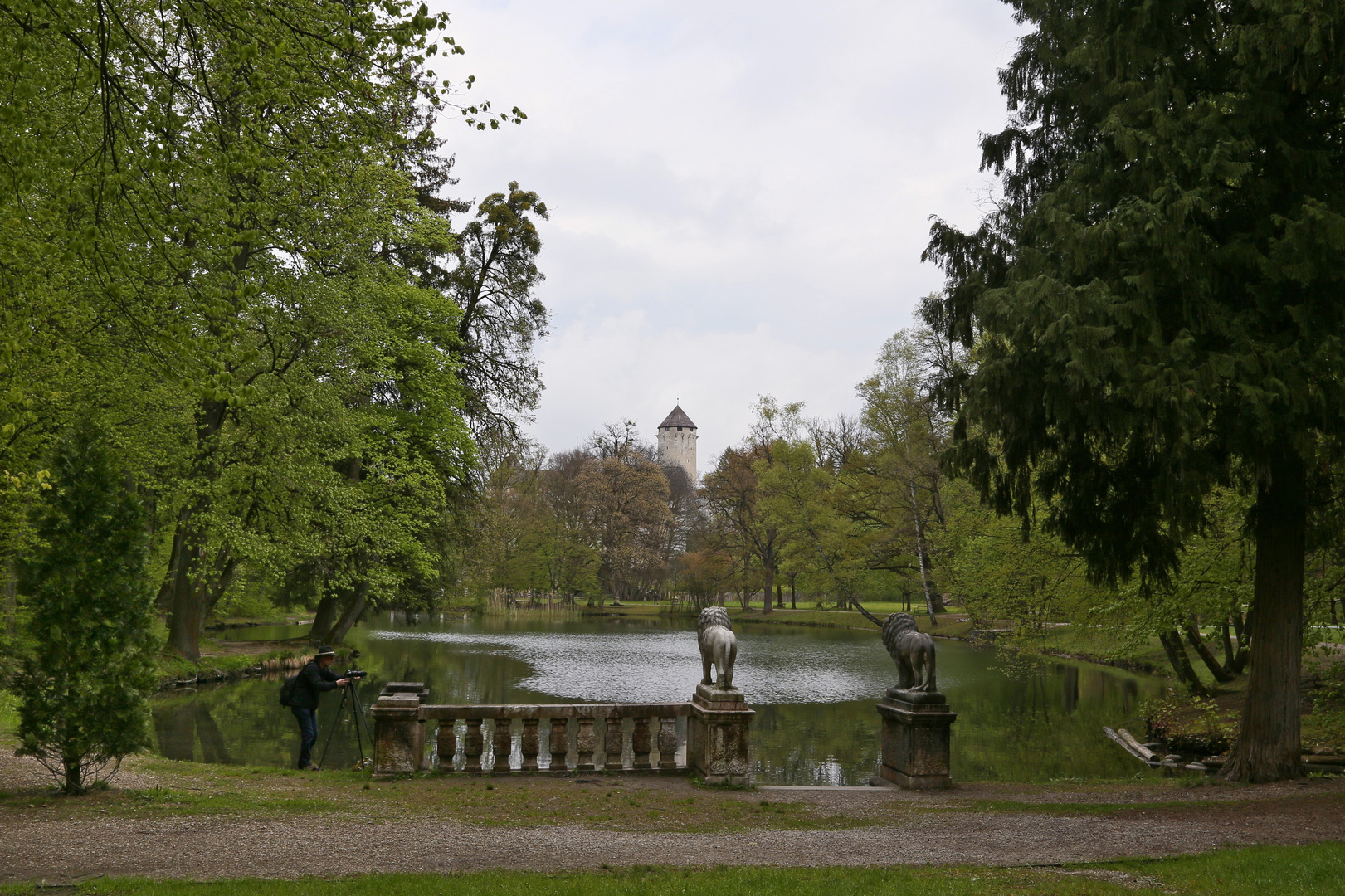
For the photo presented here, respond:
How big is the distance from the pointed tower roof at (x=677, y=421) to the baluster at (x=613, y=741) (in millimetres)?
86724

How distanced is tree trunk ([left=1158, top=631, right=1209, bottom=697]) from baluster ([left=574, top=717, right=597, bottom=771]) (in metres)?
11.4

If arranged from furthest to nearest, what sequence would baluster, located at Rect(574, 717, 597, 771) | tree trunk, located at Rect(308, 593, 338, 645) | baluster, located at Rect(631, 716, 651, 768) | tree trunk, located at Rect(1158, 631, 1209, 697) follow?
1. tree trunk, located at Rect(308, 593, 338, 645)
2. tree trunk, located at Rect(1158, 631, 1209, 697)
3. baluster, located at Rect(631, 716, 651, 768)
4. baluster, located at Rect(574, 717, 597, 771)

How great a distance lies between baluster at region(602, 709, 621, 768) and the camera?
9086mm

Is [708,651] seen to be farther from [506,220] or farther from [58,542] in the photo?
[506,220]

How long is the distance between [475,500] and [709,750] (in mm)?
17675

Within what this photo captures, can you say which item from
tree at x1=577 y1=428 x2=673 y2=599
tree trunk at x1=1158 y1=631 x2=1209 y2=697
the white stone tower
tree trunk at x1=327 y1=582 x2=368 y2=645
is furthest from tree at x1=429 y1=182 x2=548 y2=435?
the white stone tower

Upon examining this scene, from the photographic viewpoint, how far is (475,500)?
83.3 ft

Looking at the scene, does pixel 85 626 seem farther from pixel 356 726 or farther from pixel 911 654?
pixel 911 654

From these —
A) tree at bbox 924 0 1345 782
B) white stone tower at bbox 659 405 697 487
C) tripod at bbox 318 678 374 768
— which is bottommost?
tripod at bbox 318 678 374 768

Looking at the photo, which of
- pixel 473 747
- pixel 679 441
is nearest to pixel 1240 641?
pixel 473 747

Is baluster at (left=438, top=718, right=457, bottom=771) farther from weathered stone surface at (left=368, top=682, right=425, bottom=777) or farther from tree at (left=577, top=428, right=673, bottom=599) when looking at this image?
tree at (left=577, top=428, right=673, bottom=599)

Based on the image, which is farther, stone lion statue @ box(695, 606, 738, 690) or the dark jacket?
the dark jacket

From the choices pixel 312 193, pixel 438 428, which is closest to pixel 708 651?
pixel 312 193

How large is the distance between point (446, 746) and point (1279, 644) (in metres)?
7.86
